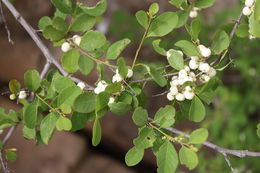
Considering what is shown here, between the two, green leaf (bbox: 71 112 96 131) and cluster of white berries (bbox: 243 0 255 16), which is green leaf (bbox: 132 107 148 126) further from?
cluster of white berries (bbox: 243 0 255 16)

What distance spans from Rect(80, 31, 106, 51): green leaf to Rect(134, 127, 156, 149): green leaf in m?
0.23

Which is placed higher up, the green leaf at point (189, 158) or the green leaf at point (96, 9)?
the green leaf at point (96, 9)

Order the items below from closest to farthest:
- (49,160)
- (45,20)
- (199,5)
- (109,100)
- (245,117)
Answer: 1. (109,100)
2. (199,5)
3. (45,20)
4. (245,117)
5. (49,160)

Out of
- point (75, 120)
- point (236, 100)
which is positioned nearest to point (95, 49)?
point (75, 120)

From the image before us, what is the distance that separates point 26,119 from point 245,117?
177 cm

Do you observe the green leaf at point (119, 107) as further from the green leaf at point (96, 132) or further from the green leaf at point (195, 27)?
the green leaf at point (195, 27)

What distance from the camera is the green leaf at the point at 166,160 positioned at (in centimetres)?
91

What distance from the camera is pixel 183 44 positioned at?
0.97 meters

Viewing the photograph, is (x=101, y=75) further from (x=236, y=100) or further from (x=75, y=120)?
(x=236, y=100)

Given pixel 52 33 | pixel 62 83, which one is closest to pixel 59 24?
pixel 52 33

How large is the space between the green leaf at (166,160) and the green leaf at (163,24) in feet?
0.89

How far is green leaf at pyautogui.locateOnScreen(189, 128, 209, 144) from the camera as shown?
88 cm

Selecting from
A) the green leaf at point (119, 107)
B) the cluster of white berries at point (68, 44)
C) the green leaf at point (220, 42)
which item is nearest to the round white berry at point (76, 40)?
the cluster of white berries at point (68, 44)

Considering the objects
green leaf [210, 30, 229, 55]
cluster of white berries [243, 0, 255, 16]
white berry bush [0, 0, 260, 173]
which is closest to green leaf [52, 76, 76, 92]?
white berry bush [0, 0, 260, 173]
